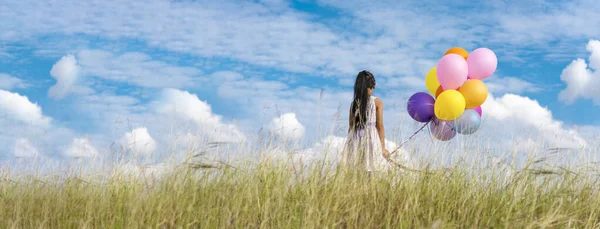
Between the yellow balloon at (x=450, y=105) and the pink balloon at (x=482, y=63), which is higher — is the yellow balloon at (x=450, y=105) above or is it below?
below

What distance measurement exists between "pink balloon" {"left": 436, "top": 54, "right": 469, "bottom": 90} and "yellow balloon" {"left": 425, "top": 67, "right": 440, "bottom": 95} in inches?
23.8

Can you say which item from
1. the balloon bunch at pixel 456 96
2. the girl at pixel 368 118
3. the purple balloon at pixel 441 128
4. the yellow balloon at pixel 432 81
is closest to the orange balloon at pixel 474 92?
the balloon bunch at pixel 456 96

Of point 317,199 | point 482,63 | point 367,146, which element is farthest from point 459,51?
point 317,199

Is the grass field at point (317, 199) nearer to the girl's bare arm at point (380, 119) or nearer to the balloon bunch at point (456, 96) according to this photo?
the girl's bare arm at point (380, 119)

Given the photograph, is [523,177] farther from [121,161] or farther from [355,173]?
[121,161]

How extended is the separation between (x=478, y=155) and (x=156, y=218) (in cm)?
302

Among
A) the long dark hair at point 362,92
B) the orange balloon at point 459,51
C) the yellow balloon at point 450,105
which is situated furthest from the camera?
the orange balloon at point 459,51

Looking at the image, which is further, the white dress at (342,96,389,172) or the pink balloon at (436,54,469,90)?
the pink balloon at (436,54,469,90)

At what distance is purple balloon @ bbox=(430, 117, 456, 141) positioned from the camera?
7.61 m

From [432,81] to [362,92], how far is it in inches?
81.0

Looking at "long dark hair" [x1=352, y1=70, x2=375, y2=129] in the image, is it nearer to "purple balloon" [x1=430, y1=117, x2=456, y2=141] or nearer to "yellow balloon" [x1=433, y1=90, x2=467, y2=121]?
"yellow balloon" [x1=433, y1=90, x2=467, y2=121]

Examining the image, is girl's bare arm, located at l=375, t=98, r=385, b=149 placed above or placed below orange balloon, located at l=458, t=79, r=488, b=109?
below

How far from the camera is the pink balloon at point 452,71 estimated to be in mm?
7482

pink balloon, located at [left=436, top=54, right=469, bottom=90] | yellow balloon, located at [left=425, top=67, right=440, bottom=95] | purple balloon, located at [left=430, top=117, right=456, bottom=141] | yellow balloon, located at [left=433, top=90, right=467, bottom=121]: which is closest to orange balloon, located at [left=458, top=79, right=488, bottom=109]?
pink balloon, located at [left=436, top=54, right=469, bottom=90]
